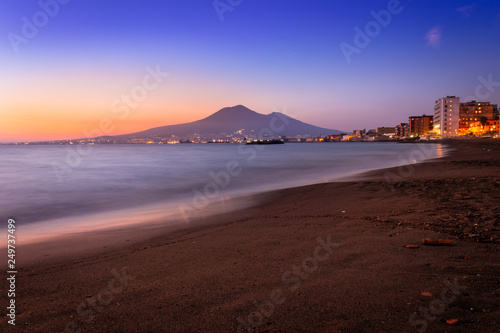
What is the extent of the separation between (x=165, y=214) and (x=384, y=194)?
323 inches

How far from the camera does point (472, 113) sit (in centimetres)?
15788

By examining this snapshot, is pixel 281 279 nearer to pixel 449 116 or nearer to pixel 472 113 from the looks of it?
pixel 449 116

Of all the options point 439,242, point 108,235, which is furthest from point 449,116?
point 108,235

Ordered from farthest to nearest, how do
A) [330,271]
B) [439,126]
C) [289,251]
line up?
1. [439,126]
2. [289,251]
3. [330,271]

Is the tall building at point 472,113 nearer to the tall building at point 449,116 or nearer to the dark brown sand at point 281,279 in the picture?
the tall building at point 449,116

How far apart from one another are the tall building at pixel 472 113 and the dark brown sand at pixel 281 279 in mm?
179455

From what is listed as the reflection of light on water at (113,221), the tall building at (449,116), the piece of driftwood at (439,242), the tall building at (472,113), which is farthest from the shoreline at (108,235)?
the tall building at (472,113)

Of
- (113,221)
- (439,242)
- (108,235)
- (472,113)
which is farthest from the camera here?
(472,113)

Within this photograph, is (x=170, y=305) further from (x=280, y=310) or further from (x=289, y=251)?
(x=289, y=251)

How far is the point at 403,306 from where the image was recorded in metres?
3.59

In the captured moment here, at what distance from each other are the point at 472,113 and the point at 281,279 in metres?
193

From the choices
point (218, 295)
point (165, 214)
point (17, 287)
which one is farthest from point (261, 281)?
point (165, 214)

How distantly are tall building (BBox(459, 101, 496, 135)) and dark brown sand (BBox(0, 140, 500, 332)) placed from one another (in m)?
179

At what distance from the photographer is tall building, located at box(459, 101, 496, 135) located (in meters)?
155
